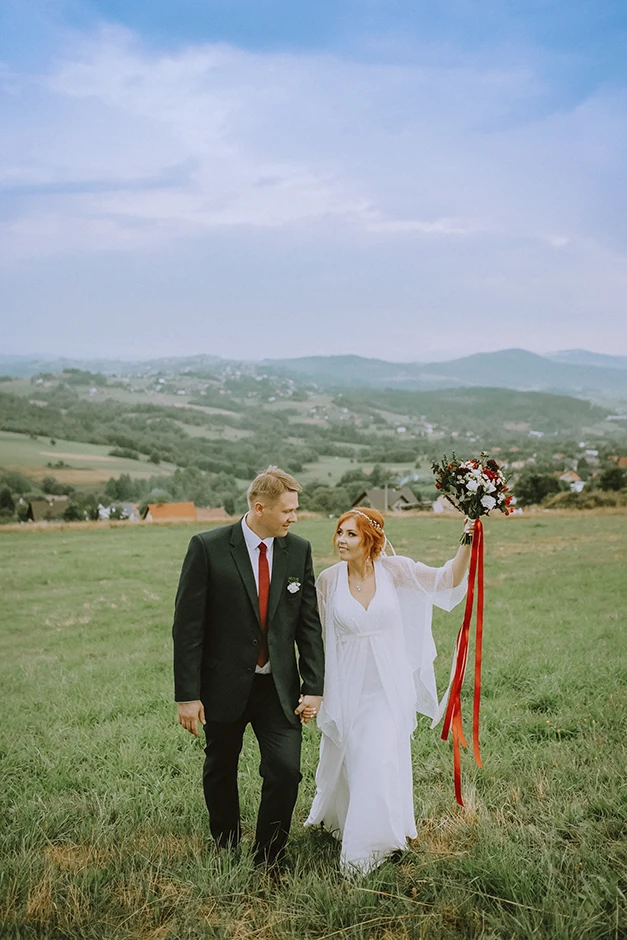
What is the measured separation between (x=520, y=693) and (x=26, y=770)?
474 centimetres

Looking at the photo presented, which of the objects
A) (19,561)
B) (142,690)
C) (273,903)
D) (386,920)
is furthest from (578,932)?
(19,561)

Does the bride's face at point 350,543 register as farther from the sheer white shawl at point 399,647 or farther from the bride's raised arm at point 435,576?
the bride's raised arm at point 435,576

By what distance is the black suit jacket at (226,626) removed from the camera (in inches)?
167

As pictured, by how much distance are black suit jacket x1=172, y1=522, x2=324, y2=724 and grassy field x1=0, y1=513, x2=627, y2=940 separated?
0.93 metres

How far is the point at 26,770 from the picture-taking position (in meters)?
5.90

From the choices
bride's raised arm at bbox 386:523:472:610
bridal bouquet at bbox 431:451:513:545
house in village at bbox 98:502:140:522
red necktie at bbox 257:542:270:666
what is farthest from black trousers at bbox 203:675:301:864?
house in village at bbox 98:502:140:522

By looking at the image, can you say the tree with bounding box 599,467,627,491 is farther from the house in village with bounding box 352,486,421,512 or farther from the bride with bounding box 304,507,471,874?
the bride with bounding box 304,507,471,874

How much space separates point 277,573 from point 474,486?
4.61 ft

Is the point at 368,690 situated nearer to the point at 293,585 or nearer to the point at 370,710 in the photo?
the point at 370,710

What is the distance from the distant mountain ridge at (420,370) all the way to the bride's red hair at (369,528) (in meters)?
120

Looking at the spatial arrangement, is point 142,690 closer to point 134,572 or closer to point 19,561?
point 134,572

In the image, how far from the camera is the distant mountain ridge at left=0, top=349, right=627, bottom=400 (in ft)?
423

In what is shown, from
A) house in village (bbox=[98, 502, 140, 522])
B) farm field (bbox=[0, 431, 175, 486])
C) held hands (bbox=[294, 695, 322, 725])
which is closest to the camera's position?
held hands (bbox=[294, 695, 322, 725])

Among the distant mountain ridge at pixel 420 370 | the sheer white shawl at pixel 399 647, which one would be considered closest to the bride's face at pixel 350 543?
the sheer white shawl at pixel 399 647
